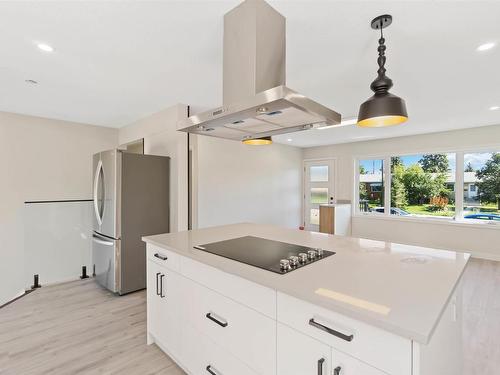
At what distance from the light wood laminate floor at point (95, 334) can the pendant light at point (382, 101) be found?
6.48 ft

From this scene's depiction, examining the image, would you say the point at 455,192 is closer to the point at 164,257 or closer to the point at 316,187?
the point at 316,187

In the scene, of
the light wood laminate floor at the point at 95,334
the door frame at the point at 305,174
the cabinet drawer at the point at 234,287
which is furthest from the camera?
the door frame at the point at 305,174

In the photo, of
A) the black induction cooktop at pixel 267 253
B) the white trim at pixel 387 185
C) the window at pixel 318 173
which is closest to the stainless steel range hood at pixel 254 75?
the black induction cooktop at pixel 267 253

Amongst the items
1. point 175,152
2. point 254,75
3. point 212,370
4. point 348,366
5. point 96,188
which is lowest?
point 212,370

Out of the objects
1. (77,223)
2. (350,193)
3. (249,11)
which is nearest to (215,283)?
(249,11)

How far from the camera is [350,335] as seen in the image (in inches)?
35.7

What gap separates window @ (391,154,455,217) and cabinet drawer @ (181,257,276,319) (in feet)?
17.9

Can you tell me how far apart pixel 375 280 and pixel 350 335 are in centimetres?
34

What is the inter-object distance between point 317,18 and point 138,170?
2.56 meters

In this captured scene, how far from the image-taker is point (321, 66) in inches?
91.6

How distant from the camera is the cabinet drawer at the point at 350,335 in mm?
812

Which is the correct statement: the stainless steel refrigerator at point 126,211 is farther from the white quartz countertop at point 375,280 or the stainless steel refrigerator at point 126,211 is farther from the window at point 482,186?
the window at point 482,186

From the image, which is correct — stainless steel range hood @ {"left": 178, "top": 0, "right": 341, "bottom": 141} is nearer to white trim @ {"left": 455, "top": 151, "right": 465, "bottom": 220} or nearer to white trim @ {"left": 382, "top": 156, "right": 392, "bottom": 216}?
white trim @ {"left": 455, "top": 151, "right": 465, "bottom": 220}

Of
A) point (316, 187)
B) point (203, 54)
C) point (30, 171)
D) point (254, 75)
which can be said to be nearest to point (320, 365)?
point (254, 75)
